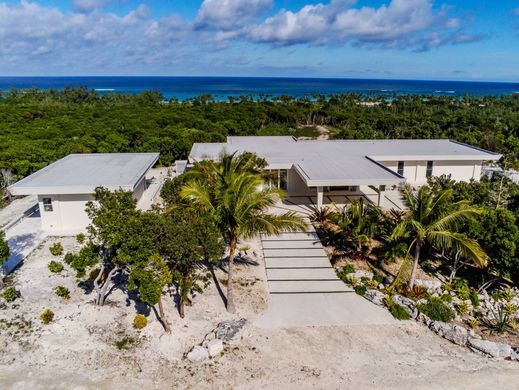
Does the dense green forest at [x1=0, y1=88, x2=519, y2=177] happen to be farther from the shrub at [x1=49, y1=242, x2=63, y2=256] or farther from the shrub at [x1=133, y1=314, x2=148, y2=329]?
the shrub at [x1=133, y1=314, x2=148, y2=329]

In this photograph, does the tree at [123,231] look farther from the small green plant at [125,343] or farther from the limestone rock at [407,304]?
the limestone rock at [407,304]

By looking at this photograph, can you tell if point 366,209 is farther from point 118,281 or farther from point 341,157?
point 118,281

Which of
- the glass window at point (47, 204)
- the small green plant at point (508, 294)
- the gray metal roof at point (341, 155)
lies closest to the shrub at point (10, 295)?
the glass window at point (47, 204)

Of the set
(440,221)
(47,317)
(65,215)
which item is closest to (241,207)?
(440,221)

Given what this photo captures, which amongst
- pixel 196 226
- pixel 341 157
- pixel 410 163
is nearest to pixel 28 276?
pixel 196 226

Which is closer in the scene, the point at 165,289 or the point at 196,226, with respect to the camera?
the point at 196,226

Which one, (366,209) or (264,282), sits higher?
(366,209)
